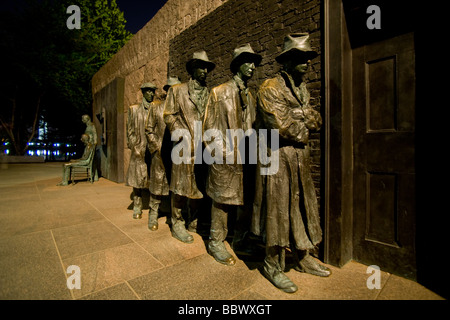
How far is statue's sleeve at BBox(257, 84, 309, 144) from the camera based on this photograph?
84.6 inches

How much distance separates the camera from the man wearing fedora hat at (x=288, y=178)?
→ 7.19ft

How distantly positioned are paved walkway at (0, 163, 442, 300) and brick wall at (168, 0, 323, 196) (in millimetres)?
1171

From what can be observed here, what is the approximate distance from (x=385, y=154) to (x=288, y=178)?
47.3 inches

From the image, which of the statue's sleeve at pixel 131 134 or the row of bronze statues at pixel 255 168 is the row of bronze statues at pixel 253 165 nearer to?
the row of bronze statues at pixel 255 168

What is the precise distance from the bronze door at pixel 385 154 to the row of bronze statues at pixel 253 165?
65cm

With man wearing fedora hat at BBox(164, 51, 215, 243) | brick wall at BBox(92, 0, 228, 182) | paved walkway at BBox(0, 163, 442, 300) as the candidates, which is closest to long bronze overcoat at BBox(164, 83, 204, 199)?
man wearing fedora hat at BBox(164, 51, 215, 243)

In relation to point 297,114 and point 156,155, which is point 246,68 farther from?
point 156,155

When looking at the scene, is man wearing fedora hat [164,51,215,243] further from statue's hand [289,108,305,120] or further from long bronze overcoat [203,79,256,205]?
statue's hand [289,108,305,120]

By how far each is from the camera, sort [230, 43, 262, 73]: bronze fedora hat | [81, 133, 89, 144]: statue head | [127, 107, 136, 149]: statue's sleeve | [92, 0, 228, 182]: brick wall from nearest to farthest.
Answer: [230, 43, 262, 73]: bronze fedora hat, [127, 107, 136, 149]: statue's sleeve, [92, 0, 228, 182]: brick wall, [81, 133, 89, 144]: statue head

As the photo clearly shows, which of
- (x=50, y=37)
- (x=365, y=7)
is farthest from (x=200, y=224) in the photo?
(x=50, y=37)

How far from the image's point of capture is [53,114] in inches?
872

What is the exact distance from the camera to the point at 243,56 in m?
2.71

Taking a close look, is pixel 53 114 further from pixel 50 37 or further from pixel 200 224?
pixel 200 224
